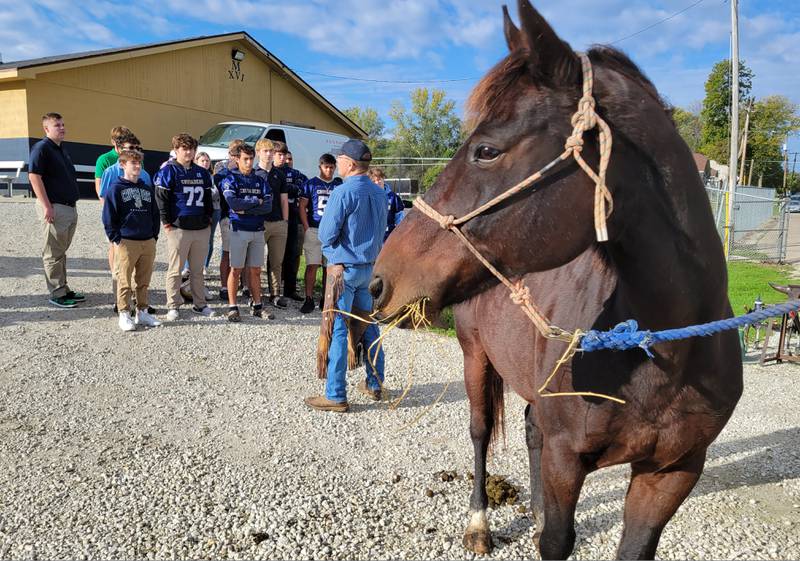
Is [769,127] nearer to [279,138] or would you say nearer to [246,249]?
[279,138]

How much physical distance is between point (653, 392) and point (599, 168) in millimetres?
878

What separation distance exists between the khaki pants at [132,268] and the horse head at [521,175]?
5.71 metres

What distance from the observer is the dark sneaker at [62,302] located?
7.31 metres

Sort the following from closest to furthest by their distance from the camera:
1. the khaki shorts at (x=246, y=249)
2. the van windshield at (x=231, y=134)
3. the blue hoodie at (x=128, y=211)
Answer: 1. the blue hoodie at (x=128, y=211)
2. the khaki shorts at (x=246, y=249)
3. the van windshield at (x=231, y=134)

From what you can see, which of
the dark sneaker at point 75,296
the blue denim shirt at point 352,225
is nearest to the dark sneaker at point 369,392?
the blue denim shirt at point 352,225

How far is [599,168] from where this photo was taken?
1600mm

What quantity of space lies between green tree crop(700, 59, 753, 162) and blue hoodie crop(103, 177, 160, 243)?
36.8m

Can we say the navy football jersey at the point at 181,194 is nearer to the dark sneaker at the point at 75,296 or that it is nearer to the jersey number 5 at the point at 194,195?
the jersey number 5 at the point at 194,195

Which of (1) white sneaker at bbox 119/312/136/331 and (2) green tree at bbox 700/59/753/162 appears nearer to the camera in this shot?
(1) white sneaker at bbox 119/312/136/331

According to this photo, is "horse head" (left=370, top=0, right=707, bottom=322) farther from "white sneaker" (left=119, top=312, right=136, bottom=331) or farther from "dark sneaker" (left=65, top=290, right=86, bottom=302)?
"dark sneaker" (left=65, top=290, right=86, bottom=302)

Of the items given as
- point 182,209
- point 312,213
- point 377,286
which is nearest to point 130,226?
point 182,209

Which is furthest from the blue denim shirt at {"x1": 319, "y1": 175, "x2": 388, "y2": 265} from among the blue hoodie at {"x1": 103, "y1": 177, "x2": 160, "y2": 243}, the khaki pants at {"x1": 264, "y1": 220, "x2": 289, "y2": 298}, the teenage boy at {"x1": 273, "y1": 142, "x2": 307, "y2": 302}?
the teenage boy at {"x1": 273, "y1": 142, "x2": 307, "y2": 302}

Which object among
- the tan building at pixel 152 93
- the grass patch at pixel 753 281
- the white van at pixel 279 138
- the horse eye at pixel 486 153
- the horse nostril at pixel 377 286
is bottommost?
the grass patch at pixel 753 281

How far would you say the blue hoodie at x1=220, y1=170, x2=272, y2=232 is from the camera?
7.23 metres
